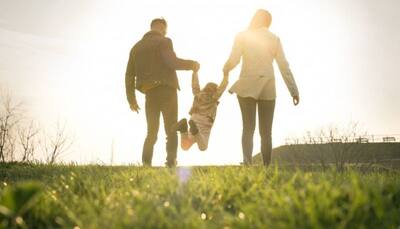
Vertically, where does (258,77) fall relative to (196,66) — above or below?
below

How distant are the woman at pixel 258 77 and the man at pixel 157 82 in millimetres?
1018

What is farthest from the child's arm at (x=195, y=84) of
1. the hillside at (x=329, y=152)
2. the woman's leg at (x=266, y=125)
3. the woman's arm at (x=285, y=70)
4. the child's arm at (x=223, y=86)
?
the hillside at (x=329, y=152)

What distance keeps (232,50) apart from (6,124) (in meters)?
19.4

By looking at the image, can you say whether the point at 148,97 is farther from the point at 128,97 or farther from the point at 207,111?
the point at 207,111

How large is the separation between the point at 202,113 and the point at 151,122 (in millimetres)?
922

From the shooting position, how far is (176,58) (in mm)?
8539

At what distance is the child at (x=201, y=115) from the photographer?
8.36 meters

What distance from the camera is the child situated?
836 centimetres

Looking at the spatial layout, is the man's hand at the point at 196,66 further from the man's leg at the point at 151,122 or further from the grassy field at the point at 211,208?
A: the grassy field at the point at 211,208

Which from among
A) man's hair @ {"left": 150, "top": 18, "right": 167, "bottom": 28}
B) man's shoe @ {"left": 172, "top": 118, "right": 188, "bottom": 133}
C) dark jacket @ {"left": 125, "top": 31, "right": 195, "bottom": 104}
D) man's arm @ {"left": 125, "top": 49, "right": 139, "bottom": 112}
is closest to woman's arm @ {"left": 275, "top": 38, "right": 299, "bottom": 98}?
dark jacket @ {"left": 125, "top": 31, "right": 195, "bottom": 104}

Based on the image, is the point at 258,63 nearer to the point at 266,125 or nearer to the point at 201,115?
the point at 266,125

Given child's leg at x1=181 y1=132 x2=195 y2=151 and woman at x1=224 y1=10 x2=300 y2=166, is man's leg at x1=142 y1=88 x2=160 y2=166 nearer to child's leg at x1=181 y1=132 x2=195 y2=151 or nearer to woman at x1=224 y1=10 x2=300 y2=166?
child's leg at x1=181 y1=132 x2=195 y2=151

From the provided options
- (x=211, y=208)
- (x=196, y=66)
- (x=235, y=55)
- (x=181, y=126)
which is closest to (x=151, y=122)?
(x=181, y=126)

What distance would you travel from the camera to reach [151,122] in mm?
8312
